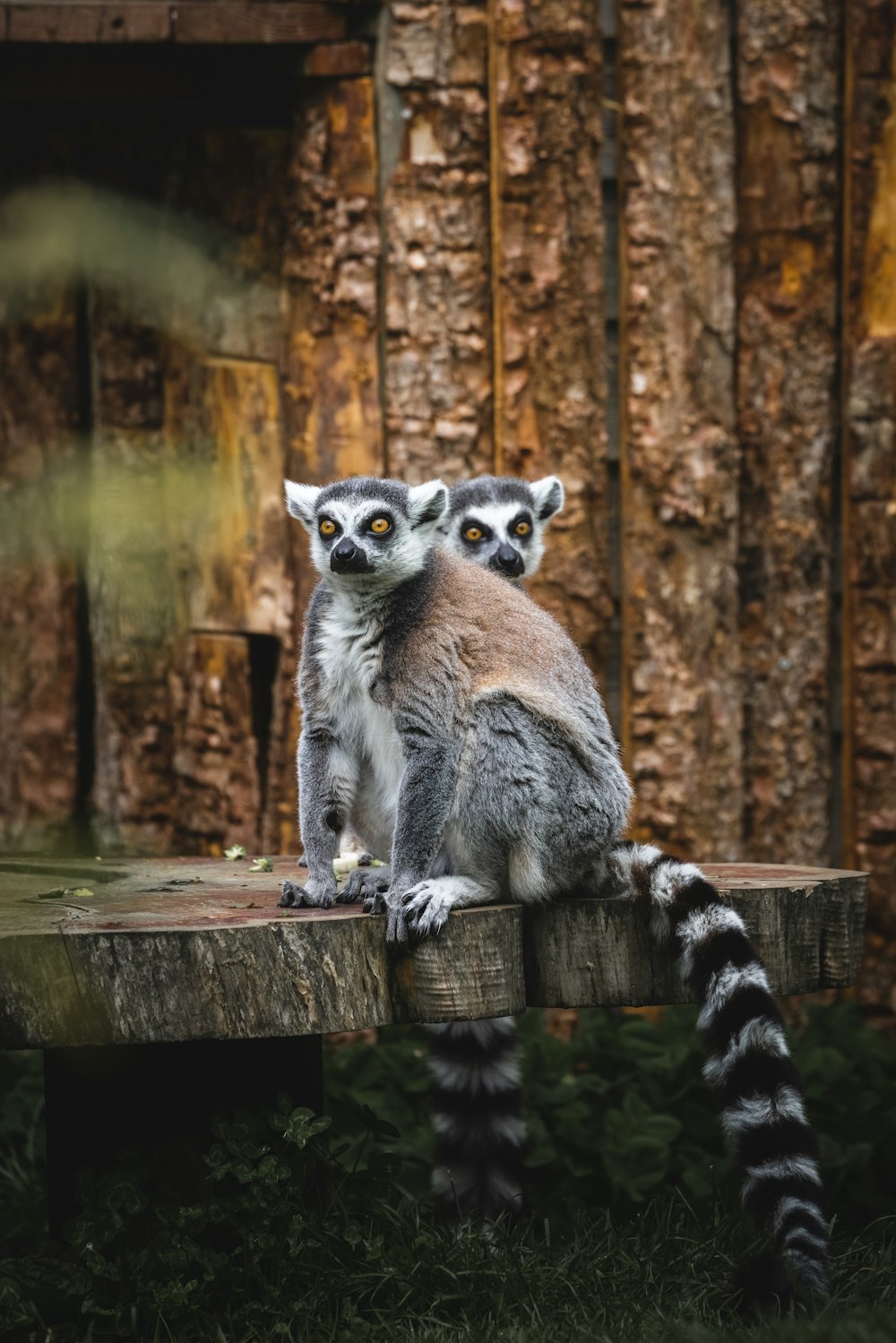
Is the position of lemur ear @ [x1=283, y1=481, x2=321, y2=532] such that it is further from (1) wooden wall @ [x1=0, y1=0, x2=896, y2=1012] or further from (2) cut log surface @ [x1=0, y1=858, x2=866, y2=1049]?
(1) wooden wall @ [x1=0, y1=0, x2=896, y2=1012]

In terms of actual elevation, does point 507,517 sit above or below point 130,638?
above

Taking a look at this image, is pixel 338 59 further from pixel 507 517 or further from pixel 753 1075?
pixel 753 1075

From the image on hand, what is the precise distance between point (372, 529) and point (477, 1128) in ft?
4.96

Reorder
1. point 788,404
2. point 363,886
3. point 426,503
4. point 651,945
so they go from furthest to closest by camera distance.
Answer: point 788,404 < point 426,503 < point 363,886 < point 651,945

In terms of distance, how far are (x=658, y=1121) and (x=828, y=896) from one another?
4.89 feet

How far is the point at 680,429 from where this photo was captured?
4957mm

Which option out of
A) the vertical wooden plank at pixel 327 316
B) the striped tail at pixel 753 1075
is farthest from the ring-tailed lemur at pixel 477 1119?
the vertical wooden plank at pixel 327 316

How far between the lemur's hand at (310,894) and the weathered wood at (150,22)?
113 inches

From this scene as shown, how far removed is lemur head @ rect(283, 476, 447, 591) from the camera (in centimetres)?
351

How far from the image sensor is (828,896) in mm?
3299

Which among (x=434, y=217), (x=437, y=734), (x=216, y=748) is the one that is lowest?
(x=216, y=748)

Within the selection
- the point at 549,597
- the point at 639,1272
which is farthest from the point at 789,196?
the point at 639,1272

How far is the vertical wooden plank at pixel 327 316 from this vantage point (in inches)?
196

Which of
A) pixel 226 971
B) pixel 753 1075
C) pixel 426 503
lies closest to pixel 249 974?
pixel 226 971
